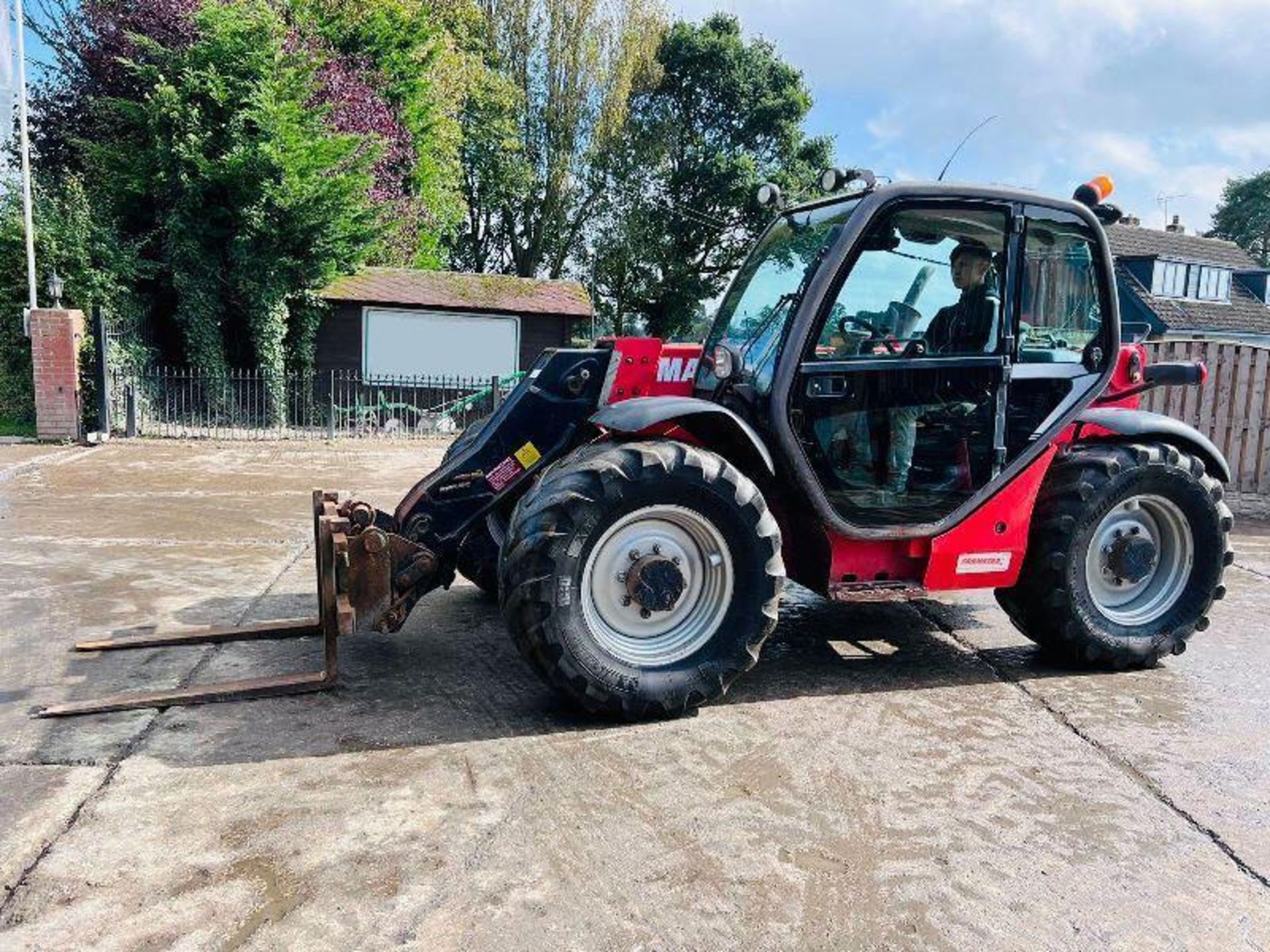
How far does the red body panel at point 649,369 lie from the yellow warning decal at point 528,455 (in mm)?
384

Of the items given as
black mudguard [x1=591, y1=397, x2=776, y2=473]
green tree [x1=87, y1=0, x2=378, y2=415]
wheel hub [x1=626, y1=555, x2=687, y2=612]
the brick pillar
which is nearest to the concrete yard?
wheel hub [x1=626, y1=555, x2=687, y2=612]

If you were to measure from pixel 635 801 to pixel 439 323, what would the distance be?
17.7 m

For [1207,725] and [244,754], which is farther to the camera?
[1207,725]

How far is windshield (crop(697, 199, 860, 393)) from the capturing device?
4160 mm

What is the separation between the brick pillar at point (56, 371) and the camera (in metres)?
12.7

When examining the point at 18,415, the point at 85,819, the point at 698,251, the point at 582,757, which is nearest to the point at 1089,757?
the point at 582,757

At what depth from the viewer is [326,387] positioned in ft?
61.3

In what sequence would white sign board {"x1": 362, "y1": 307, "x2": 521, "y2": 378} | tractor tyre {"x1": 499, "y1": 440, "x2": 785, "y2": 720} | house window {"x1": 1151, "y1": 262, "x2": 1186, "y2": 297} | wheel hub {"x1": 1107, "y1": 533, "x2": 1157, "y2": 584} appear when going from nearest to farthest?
tractor tyre {"x1": 499, "y1": 440, "x2": 785, "y2": 720}
wheel hub {"x1": 1107, "y1": 533, "x2": 1157, "y2": 584}
white sign board {"x1": 362, "y1": 307, "x2": 521, "y2": 378}
house window {"x1": 1151, "y1": 262, "x2": 1186, "y2": 297}

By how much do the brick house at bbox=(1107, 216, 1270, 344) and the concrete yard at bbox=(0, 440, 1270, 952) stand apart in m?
30.2

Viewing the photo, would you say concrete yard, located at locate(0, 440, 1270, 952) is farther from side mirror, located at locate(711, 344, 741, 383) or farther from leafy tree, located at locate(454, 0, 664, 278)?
leafy tree, located at locate(454, 0, 664, 278)

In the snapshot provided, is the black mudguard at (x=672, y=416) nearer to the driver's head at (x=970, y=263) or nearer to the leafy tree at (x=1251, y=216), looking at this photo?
the driver's head at (x=970, y=263)

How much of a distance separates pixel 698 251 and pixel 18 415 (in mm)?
19257

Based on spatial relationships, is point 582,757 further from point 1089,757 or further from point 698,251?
point 698,251

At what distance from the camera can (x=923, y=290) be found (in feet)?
13.8
